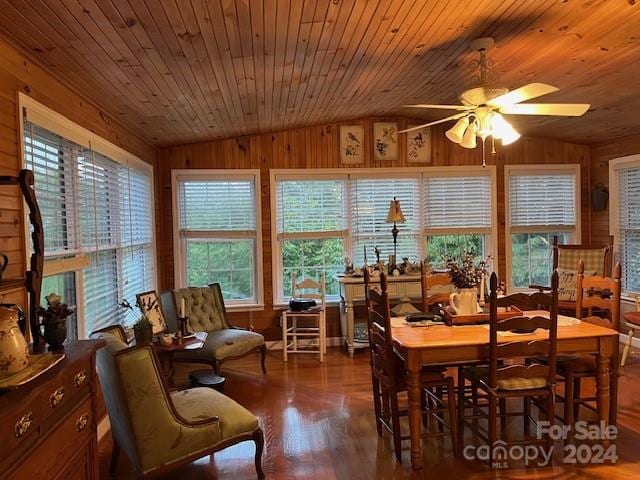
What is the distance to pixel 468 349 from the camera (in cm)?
297

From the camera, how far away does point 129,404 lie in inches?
97.8

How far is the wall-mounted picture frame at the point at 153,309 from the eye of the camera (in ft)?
14.2

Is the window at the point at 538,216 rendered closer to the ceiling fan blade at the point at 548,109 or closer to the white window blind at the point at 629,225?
the white window blind at the point at 629,225

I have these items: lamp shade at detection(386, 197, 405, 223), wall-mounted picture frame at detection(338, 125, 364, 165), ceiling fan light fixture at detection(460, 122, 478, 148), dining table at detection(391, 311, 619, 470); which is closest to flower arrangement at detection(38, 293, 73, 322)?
dining table at detection(391, 311, 619, 470)

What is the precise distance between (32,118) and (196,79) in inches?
42.2

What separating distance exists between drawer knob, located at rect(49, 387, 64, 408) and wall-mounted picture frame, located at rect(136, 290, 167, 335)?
2452mm

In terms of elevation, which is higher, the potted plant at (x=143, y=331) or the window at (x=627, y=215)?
the window at (x=627, y=215)

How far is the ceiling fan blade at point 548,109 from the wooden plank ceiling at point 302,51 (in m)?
0.44

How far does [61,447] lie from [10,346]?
0.45 meters

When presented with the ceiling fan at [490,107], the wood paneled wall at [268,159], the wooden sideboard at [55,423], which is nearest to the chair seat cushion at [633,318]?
the wood paneled wall at [268,159]

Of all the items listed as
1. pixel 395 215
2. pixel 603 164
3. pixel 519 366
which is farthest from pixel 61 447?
pixel 603 164

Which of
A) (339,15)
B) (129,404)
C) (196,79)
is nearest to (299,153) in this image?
(196,79)

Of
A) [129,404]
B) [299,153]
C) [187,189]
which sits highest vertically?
[299,153]

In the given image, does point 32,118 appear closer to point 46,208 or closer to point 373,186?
point 46,208
